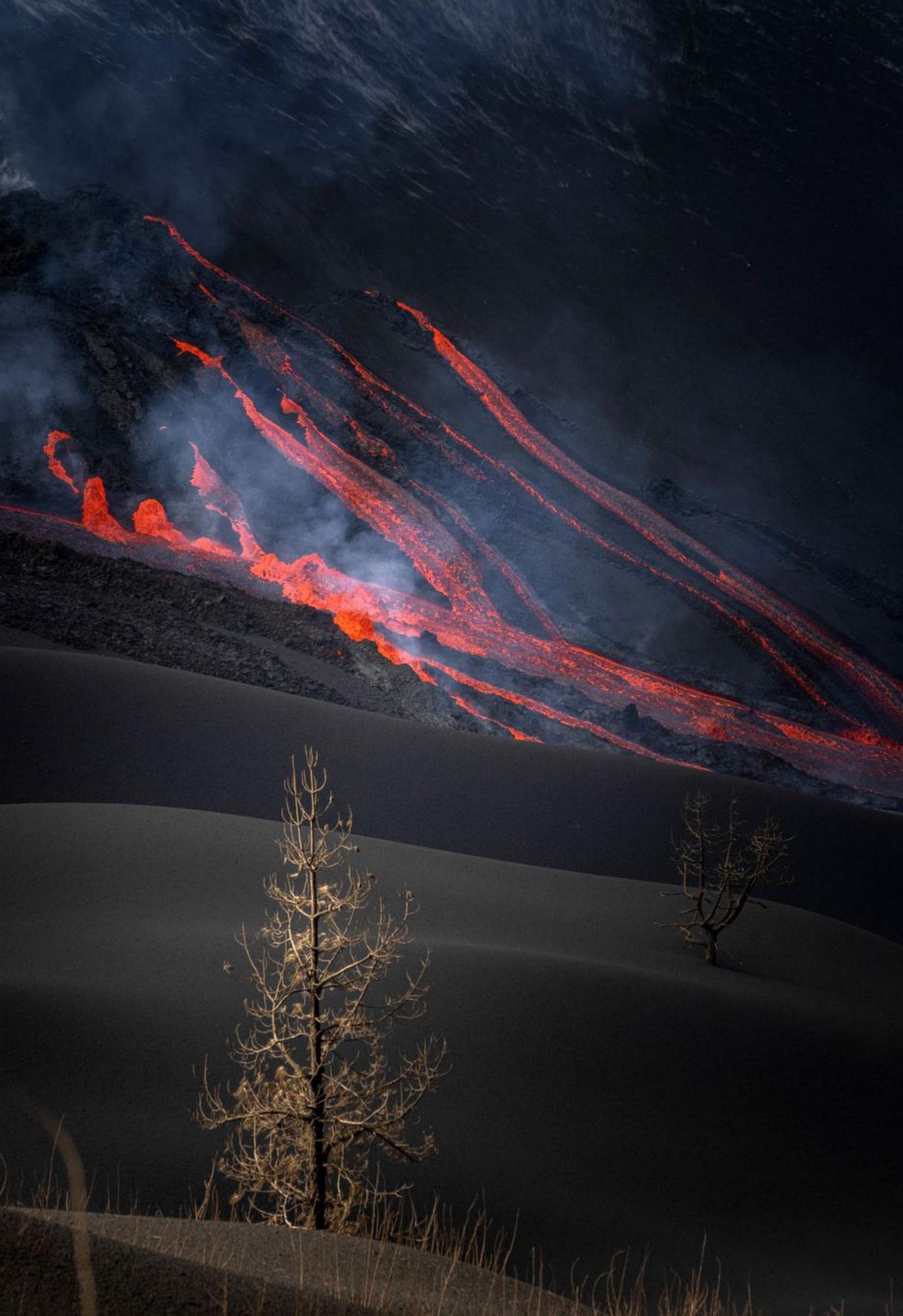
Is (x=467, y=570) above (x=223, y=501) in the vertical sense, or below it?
below

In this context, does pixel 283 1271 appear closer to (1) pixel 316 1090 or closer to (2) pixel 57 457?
(1) pixel 316 1090

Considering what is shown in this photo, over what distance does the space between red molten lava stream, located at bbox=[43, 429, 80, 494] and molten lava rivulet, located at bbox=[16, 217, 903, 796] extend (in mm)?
58

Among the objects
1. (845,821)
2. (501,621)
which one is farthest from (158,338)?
(845,821)

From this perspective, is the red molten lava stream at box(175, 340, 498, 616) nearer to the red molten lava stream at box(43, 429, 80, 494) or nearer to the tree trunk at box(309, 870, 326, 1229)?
the red molten lava stream at box(43, 429, 80, 494)

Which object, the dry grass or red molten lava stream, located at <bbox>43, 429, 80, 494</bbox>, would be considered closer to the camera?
the dry grass

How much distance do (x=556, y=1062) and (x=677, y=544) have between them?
3874 cm

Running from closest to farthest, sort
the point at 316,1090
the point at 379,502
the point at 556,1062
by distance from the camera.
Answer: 1. the point at 316,1090
2. the point at 556,1062
3. the point at 379,502

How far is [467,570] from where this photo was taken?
43.0 m

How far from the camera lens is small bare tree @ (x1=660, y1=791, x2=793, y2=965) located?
49.8ft

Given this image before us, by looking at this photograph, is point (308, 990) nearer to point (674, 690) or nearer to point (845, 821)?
point (845, 821)

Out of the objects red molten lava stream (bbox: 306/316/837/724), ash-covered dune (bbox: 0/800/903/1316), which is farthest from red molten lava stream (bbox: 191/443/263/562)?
ash-covered dune (bbox: 0/800/903/1316)

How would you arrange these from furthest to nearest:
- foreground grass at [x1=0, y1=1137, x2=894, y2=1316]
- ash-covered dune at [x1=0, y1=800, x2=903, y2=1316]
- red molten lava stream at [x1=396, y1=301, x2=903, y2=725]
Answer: red molten lava stream at [x1=396, y1=301, x2=903, y2=725], ash-covered dune at [x1=0, y1=800, x2=903, y2=1316], foreground grass at [x1=0, y1=1137, x2=894, y2=1316]

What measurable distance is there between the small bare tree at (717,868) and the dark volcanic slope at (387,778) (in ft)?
2.05

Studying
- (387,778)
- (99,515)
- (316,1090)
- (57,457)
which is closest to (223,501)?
(99,515)
